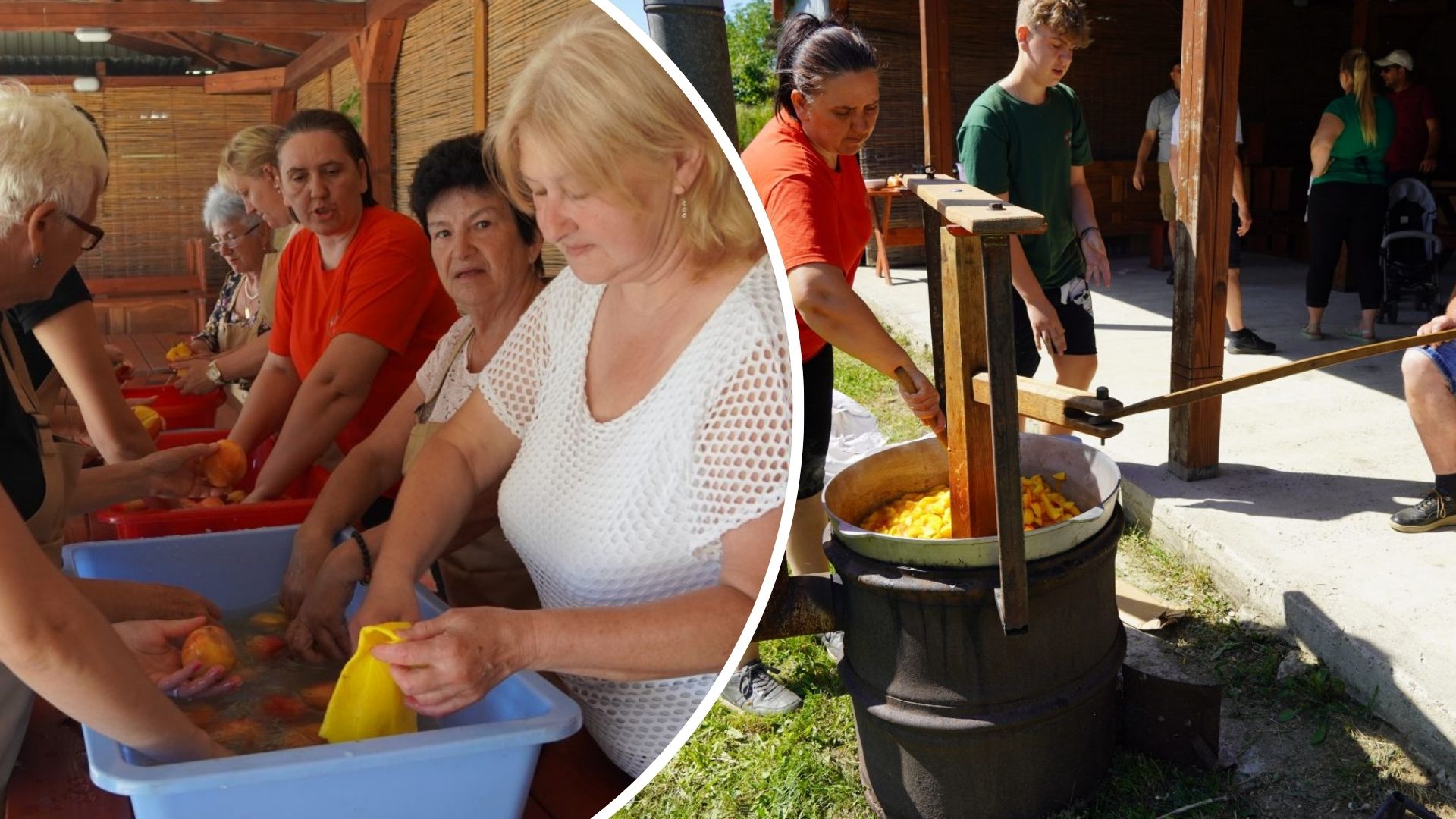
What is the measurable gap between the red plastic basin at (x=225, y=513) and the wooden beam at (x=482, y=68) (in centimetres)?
26

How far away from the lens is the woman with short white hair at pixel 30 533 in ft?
1.99

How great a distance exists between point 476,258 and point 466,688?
0.27 metres

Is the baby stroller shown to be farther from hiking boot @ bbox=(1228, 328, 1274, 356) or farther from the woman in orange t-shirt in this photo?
the woman in orange t-shirt

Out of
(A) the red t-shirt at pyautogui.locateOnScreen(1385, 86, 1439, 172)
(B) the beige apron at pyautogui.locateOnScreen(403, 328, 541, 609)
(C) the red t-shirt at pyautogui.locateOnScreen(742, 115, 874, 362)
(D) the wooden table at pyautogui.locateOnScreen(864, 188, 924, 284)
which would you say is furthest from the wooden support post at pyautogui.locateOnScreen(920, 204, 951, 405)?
(D) the wooden table at pyautogui.locateOnScreen(864, 188, 924, 284)

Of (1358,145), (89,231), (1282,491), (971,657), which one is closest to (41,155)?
(89,231)

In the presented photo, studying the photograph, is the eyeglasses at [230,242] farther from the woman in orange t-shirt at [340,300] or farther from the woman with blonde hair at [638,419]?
the woman with blonde hair at [638,419]

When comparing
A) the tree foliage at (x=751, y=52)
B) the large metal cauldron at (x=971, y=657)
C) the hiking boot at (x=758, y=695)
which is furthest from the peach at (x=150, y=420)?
the tree foliage at (x=751, y=52)

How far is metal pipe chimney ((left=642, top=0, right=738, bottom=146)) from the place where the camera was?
905 mm

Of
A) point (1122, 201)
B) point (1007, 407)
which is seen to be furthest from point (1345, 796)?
point (1122, 201)

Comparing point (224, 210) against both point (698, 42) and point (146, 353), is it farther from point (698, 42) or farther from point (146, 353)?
point (698, 42)

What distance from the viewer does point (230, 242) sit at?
808mm

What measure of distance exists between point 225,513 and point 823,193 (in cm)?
191

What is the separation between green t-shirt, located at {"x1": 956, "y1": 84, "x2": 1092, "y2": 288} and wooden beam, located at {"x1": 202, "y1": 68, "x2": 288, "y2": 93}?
2.97 metres

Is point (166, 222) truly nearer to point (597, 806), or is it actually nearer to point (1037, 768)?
point (597, 806)
